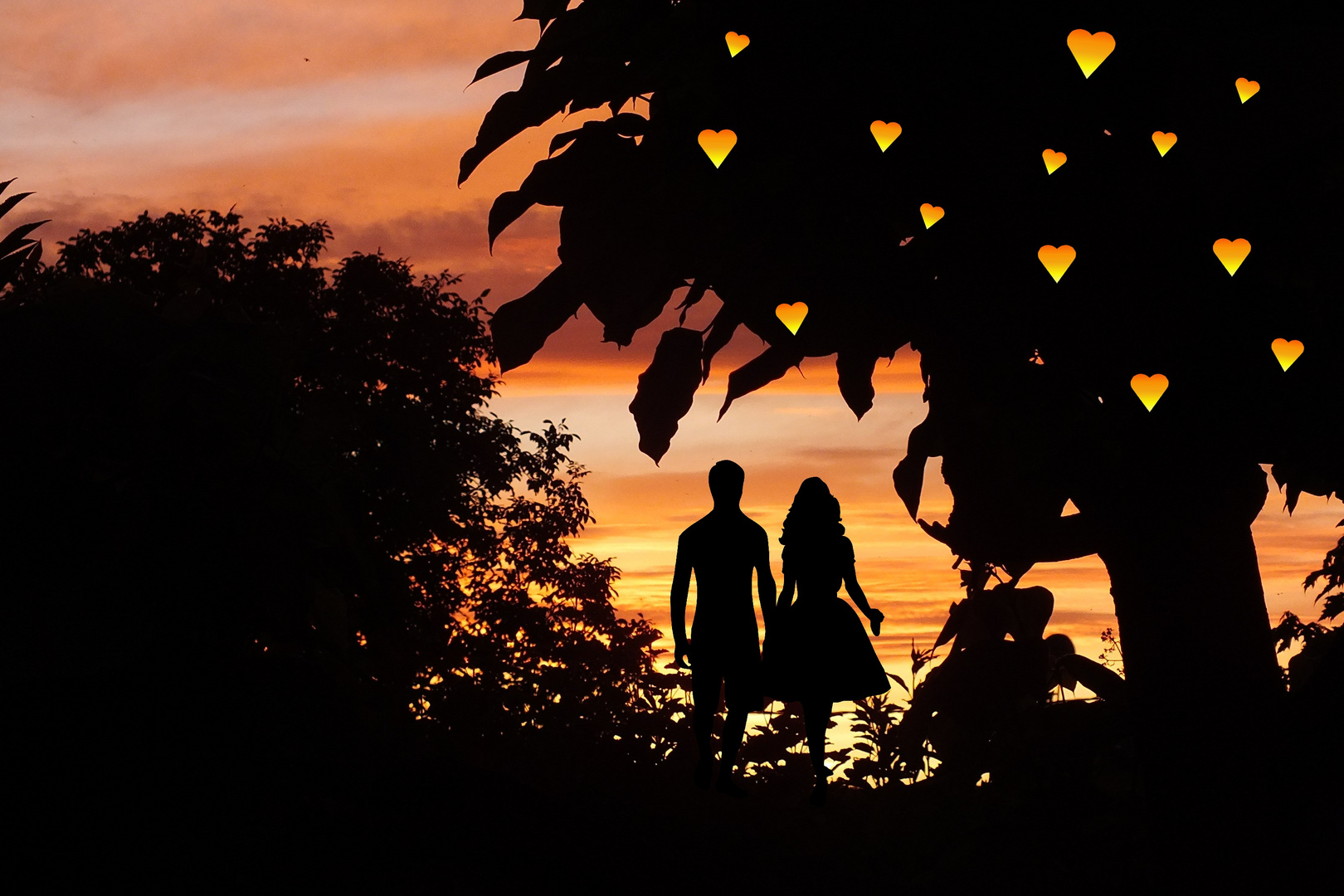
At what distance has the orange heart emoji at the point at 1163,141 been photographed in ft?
16.0

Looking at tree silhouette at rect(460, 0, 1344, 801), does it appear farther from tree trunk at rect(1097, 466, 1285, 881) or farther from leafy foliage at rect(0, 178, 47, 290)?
leafy foliage at rect(0, 178, 47, 290)

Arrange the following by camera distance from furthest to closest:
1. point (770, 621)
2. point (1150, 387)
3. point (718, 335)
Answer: point (718, 335)
point (1150, 387)
point (770, 621)

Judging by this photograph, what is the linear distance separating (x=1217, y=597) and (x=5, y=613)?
660cm

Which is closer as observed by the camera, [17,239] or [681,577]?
[681,577]

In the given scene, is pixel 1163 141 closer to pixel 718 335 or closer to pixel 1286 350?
pixel 1286 350

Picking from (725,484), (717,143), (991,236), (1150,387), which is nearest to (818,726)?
(725,484)

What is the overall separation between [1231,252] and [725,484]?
2495 millimetres

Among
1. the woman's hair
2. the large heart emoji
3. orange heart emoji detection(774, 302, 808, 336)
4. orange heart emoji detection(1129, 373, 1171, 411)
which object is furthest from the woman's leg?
the large heart emoji

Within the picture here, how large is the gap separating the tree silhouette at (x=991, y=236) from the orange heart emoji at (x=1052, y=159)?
4cm

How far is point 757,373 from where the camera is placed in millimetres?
6422

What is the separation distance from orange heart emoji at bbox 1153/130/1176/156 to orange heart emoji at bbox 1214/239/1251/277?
54cm

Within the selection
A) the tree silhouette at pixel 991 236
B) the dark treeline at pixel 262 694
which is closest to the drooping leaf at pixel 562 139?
the tree silhouette at pixel 991 236

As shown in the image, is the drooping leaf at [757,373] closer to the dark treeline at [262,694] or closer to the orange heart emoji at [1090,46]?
the orange heart emoji at [1090,46]

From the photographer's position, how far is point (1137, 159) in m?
5.22
